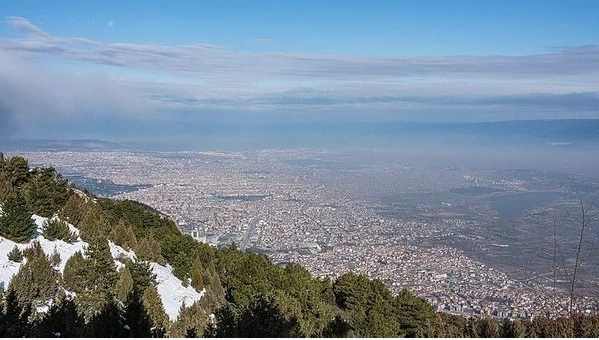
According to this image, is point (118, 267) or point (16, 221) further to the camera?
point (118, 267)

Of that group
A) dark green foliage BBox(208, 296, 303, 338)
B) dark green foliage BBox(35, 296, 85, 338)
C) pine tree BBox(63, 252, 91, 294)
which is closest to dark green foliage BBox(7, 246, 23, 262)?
pine tree BBox(63, 252, 91, 294)

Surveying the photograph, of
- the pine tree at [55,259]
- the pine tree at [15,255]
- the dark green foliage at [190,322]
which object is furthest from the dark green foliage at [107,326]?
the pine tree at [15,255]

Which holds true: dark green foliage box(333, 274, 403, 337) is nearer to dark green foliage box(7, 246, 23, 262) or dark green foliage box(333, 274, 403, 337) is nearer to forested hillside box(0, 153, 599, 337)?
forested hillside box(0, 153, 599, 337)

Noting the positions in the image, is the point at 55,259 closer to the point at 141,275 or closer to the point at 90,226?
the point at 141,275

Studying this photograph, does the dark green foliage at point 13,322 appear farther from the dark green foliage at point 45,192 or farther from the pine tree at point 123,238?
the pine tree at point 123,238

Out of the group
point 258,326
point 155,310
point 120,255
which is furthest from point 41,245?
point 258,326

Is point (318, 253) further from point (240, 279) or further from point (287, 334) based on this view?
point (287, 334)
